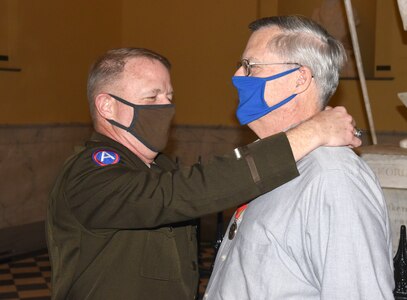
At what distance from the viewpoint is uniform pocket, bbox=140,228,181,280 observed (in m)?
2.81

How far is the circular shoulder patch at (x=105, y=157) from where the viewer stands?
2.68 metres

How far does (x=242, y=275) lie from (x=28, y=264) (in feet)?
21.9

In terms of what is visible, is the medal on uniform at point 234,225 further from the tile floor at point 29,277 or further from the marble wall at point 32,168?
the marble wall at point 32,168

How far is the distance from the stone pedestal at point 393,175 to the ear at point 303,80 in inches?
90.0

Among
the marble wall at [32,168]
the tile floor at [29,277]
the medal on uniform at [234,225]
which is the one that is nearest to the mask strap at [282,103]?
the medal on uniform at [234,225]

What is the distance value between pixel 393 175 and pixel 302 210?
2527 mm

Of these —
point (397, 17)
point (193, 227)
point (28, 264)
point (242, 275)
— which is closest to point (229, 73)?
point (397, 17)

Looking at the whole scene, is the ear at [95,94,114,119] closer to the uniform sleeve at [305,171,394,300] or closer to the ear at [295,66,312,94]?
the ear at [295,66,312,94]

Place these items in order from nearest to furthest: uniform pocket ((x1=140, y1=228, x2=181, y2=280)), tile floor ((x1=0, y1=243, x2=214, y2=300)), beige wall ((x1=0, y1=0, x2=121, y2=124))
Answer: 1. uniform pocket ((x1=140, y1=228, x2=181, y2=280))
2. tile floor ((x1=0, y1=243, x2=214, y2=300))
3. beige wall ((x1=0, y1=0, x2=121, y2=124))

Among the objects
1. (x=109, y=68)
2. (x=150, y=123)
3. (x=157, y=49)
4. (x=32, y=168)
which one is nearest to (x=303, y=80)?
(x=150, y=123)

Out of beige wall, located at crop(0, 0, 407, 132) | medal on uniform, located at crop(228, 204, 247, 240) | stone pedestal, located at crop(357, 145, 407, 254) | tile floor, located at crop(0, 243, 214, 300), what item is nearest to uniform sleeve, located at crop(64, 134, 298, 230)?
medal on uniform, located at crop(228, 204, 247, 240)

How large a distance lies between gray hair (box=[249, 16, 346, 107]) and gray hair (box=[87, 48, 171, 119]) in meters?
0.67

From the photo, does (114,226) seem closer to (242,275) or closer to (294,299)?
Answer: (242,275)

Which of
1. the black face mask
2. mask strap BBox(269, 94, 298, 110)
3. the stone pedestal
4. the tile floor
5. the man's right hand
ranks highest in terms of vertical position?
mask strap BBox(269, 94, 298, 110)
